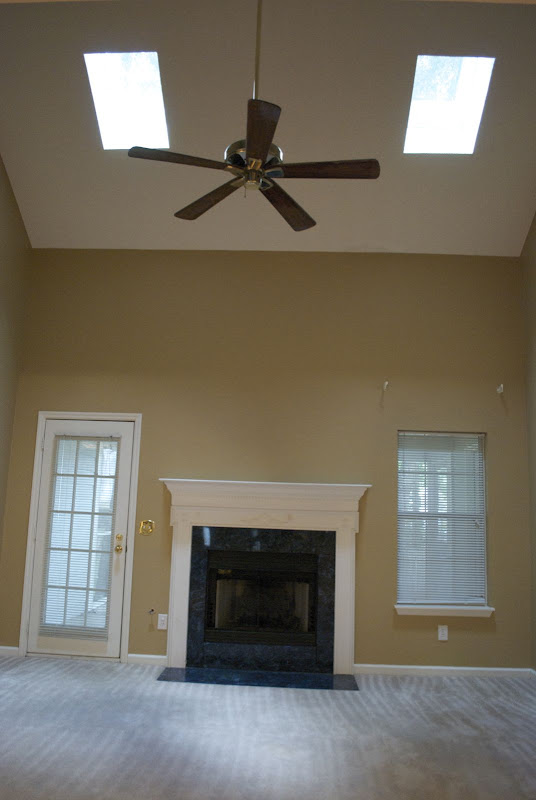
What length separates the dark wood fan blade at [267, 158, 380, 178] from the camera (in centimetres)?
273

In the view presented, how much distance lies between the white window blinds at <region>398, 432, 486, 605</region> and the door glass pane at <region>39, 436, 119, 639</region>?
7.42 feet

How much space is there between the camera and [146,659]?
16.1 feet

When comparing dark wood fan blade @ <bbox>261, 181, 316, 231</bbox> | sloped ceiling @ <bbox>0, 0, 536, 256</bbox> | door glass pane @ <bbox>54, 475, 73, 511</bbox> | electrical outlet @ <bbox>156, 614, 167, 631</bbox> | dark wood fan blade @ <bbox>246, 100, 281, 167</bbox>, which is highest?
sloped ceiling @ <bbox>0, 0, 536, 256</bbox>

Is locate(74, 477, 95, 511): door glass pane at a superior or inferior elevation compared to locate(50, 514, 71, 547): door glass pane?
superior

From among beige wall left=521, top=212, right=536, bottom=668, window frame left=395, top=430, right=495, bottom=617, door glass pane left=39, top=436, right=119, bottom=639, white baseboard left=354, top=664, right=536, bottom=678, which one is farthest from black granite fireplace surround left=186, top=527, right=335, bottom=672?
beige wall left=521, top=212, right=536, bottom=668

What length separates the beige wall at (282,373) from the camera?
5.03m

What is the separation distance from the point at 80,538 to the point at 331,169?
3.53 metres

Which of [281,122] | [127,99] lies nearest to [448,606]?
[281,122]

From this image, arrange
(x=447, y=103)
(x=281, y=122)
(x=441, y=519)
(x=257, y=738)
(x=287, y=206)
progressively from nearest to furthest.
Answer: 1. (x=287, y=206)
2. (x=257, y=738)
3. (x=281, y=122)
4. (x=447, y=103)
5. (x=441, y=519)

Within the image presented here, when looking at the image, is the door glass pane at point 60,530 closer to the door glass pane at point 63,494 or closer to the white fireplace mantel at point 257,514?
the door glass pane at point 63,494

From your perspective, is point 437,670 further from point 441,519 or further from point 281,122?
point 281,122

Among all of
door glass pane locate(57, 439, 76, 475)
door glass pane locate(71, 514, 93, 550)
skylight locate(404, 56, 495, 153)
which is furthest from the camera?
door glass pane locate(57, 439, 76, 475)

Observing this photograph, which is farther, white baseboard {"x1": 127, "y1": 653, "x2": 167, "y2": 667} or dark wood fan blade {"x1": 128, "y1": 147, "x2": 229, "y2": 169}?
white baseboard {"x1": 127, "y1": 653, "x2": 167, "y2": 667}

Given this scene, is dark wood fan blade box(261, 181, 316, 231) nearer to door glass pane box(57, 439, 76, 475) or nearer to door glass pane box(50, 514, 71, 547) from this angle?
door glass pane box(57, 439, 76, 475)
